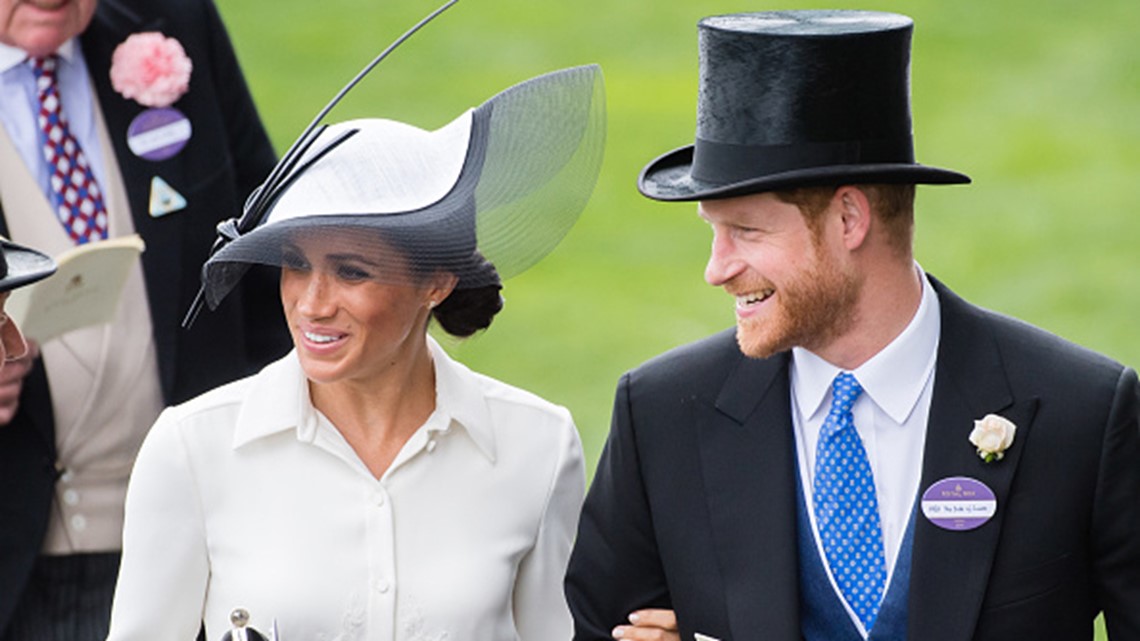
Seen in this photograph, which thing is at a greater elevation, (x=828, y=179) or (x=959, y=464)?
(x=828, y=179)

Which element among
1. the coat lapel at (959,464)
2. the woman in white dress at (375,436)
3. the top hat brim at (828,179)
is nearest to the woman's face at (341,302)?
the woman in white dress at (375,436)

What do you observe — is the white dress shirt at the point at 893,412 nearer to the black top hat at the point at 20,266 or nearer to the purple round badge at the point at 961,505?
A: the purple round badge at the point at 961,505

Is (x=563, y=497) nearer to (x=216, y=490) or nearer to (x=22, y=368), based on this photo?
(x=216, y=490)

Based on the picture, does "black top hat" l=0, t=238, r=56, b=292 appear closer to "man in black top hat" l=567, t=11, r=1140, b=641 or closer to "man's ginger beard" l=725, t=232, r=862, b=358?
"man in black top hat" l=567, t=11, r=1140, b=641

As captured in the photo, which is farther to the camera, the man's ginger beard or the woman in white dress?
the woman in white dress

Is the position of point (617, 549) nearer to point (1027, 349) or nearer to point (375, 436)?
point (375, 436)

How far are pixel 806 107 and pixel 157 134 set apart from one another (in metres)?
1.91

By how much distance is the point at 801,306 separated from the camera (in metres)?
4.51

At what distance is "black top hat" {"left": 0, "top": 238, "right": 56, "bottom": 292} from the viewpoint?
483 centimetres

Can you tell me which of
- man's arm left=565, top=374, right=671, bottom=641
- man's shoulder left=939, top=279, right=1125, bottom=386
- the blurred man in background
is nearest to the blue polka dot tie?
man's shoulder left=939, top=279, right=1125, bottom=386

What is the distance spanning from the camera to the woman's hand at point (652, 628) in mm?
4718

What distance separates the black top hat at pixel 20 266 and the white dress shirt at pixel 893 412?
146 centimetres

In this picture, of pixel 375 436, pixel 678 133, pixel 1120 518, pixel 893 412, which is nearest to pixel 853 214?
pixel 893 412

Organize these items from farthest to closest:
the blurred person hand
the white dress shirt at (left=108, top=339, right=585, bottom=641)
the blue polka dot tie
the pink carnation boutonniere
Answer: the pink carnation boutonniere
the blurred person hand
the white dress shirt at (left=108, top=339, right=585, bottom=641)
the blue polka dot tie
